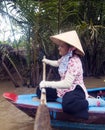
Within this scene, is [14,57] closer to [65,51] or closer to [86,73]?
[86,73]

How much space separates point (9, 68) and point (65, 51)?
288 centimetres

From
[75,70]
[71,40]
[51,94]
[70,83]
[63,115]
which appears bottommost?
[63,115]

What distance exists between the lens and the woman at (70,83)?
3.65 meters

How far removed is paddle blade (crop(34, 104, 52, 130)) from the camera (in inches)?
140

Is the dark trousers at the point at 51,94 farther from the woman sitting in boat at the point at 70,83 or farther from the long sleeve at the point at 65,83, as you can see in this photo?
the long sleeve at the point at 65,83

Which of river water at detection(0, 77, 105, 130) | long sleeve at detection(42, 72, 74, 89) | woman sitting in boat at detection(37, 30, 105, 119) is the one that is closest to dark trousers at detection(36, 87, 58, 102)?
woman sitting in boat at detection(37, 30, 105, 119)

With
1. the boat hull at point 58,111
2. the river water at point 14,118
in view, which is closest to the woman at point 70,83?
the boat hull at point 58,111

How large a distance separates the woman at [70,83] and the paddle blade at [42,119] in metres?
0.19

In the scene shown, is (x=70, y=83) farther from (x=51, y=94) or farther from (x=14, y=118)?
(x=14, y=118)

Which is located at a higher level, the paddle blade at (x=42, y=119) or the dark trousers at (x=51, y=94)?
the dark trousers at (x=51, y=94)

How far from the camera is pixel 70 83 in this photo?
3682 millimetres

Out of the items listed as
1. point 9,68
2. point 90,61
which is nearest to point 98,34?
point 90,61

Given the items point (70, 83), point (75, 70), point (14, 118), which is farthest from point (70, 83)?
point (14, 118)

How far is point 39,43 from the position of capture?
5996mm
